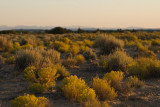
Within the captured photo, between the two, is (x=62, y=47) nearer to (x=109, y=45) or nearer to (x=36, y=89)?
(x=109, y=45)

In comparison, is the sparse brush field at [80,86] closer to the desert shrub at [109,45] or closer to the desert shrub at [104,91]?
the desert shrub at [104,91]

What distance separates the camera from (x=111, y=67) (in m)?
8.20

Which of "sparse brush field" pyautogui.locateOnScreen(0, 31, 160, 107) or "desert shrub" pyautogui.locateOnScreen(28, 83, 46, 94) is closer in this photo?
"sparse brush field" pyautogui.locateOnScreen(0, 31, 160, 107)

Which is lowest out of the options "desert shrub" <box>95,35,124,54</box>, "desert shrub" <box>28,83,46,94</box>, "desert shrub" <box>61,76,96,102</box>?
"desert shrub" <box>28,83,46,94</box>

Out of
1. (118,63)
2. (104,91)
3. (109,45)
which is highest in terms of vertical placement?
(109,45)

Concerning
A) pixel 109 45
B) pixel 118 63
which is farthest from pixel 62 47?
pixel 118 63

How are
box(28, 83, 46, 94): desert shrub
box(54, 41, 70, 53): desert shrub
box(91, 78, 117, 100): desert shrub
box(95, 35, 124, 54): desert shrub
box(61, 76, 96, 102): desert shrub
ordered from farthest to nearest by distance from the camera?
box(54, 41, 70, 53): desert shrub → box(95, 35, 124, 54): desert shrub → box(28, 83, 46, 94): desert shrub → box(91, 78, 117, 100): desert shrub → box(61, 76, 96, 102): desert shrub

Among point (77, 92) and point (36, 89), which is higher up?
point (77, 92)

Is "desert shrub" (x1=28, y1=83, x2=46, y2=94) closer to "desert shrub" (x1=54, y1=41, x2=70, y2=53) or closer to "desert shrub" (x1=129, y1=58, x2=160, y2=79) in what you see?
"desert shrub" (x1=129, y1=58, x2=160, y2=79)

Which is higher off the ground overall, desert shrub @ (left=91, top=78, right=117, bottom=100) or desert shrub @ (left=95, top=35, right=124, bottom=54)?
desert shrub @ (left=95, top=35, right=124, bottom=54)

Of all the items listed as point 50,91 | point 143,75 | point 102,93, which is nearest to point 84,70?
point 143,75

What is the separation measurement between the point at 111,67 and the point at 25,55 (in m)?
4.21

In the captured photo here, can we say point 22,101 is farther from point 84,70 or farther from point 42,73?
point 84,70

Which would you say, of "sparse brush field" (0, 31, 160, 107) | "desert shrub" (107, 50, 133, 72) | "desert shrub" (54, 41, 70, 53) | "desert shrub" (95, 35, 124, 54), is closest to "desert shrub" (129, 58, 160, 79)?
"sparse brush field" (0, 31, 160, 107)
